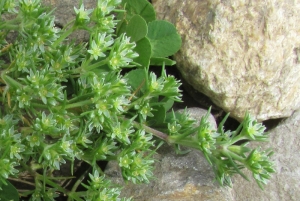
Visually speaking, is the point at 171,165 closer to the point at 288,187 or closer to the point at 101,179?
the point at 101,179

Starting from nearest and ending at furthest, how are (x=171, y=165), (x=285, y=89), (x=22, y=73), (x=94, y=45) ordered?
(x=94, y=45) < (x=22, y=73) < (x=171, y=165) < (x=285, y=89)

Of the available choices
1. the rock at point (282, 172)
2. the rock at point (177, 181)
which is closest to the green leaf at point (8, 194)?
the rock at point (177, 181)

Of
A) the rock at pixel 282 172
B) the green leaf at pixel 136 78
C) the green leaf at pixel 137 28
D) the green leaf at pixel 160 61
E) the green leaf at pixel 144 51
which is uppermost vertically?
the green leaf at pixel 137 28

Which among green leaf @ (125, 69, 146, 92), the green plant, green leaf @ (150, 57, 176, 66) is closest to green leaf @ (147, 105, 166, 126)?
the green plant

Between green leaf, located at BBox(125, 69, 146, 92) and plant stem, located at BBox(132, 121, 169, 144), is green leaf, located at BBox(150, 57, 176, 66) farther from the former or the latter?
plant stem, located at BBox(132, 121, 169, 144)

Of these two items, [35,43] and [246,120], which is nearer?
[35,43]

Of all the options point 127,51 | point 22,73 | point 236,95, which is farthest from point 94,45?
point 236,95

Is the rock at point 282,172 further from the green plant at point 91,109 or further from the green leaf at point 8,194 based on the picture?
the green leaf at point 8,194
